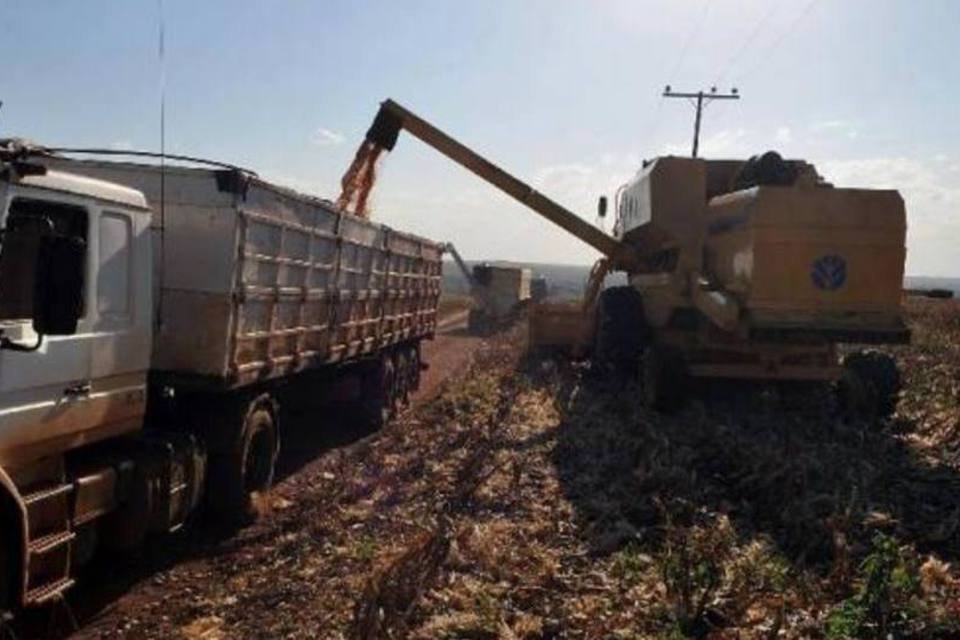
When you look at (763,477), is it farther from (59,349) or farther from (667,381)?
(59,349)

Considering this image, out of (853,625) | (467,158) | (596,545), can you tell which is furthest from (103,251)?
(467,158)

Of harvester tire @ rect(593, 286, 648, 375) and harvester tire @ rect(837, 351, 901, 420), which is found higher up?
harvester tire @ rect(593, 286, 648, 375)

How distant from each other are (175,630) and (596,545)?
10.8 ft

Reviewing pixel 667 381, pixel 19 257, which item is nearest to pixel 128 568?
pixel 19 257

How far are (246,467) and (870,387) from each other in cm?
883

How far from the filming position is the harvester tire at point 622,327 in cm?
1566

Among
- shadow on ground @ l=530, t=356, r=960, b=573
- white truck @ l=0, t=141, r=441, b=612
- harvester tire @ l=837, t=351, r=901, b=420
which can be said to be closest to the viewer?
white truck @ l=0, t=141, r=441, b=612

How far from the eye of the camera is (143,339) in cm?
720

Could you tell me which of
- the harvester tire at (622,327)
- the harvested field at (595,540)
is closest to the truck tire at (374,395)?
the harvested field at (595,540)

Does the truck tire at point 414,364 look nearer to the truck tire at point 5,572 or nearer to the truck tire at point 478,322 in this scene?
the truck tire at point 5,572

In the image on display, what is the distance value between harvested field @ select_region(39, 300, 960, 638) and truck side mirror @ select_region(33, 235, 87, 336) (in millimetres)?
2460

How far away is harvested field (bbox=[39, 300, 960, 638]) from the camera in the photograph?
6.29 metres

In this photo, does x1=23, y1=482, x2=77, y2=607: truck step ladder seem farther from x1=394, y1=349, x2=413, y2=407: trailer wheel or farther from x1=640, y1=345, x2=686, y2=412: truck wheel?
x1=394, y1=349, x2=413, y2=407: trailer wheel

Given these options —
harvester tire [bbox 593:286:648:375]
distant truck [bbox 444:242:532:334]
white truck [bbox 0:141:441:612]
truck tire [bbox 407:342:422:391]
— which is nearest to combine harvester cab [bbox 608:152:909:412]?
harvester tire [bbox 593:286:648:375]
